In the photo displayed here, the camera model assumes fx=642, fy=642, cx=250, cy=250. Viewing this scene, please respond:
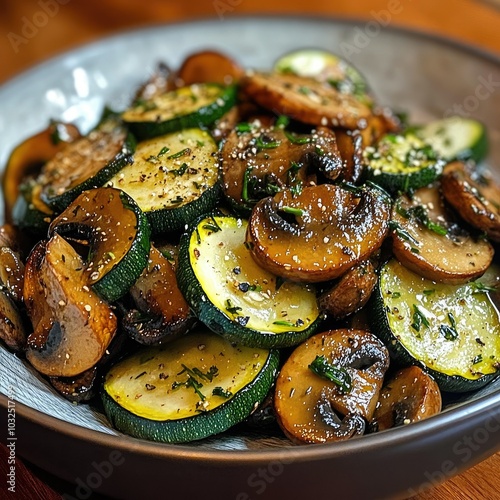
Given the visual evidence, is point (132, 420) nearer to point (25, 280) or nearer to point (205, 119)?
point (25, 280)

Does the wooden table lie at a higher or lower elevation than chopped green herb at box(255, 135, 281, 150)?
lower

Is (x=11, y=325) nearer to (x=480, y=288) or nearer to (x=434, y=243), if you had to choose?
(x=434, y=243)

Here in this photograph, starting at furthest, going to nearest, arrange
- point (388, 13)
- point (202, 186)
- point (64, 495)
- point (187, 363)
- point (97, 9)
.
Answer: point (97, 9) → point (388, 13) → point (202, 186) → point (187, 363) → point (64, 495)

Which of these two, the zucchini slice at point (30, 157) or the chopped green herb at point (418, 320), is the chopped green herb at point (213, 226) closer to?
the chopped green herb at point (418, 320)

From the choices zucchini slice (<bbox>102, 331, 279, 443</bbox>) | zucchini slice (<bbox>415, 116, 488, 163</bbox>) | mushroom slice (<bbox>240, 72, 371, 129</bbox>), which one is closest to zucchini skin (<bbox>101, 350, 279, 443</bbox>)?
zucchini slice (<bbox>102, 331, 279, 443</bbox>)

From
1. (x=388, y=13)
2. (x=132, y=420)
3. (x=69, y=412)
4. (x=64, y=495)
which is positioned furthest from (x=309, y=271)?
(x=388, y=13)

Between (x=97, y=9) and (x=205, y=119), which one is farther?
(x=97, y=9)

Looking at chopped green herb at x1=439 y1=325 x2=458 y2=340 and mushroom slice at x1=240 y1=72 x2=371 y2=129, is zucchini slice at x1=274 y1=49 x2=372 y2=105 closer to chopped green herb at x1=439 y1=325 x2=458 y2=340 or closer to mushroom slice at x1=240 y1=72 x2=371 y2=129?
mushroom slice at x1=240 y1=72 x2=371 y2=129

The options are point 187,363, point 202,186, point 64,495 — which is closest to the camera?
point 64,495
